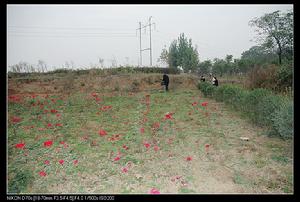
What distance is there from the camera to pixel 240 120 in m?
7.03

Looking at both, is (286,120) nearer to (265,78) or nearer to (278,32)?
(265,78)

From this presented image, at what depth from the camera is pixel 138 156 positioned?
13.7 feet

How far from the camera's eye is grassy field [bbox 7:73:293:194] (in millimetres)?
3098

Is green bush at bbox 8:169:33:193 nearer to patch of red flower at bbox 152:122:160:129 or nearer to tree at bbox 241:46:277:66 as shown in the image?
patch of red flower at bbox 152:122:160:129

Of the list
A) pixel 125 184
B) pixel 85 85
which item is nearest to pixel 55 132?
pixel 125 184

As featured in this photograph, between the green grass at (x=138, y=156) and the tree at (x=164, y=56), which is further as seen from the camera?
the tree at (x=164, y=56)

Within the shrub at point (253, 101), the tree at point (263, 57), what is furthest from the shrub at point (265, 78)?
the tree at point (263, 57)

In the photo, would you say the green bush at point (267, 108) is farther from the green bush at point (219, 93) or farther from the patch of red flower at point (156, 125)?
the green bush at point (219, 93)

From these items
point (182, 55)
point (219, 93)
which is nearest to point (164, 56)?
point (182, 55)

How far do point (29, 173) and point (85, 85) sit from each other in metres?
14.8

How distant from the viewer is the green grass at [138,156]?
124 inches

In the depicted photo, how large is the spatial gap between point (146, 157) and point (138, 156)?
19cm

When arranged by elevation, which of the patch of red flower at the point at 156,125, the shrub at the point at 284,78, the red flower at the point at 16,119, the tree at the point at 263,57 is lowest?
the patch of red flower at the point at 156,125

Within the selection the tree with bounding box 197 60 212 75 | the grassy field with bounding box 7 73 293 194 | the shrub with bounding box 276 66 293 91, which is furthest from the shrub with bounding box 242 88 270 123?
the tree with bounding box 197 60 212 75
